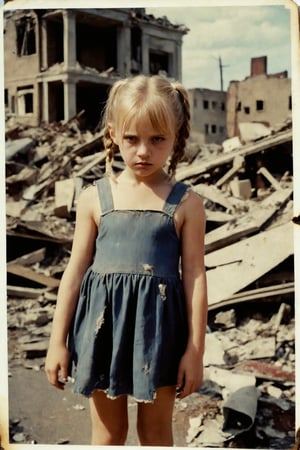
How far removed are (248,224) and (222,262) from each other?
1.26 ft

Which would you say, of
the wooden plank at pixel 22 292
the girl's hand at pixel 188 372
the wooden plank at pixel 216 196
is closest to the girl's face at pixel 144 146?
the girl's hand at pixel 188 372

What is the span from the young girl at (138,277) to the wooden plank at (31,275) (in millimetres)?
1890

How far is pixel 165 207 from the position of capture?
182 centimetres

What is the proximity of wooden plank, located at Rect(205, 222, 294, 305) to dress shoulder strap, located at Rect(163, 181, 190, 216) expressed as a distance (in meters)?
1.53

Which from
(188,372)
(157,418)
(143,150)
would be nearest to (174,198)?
(143,150)

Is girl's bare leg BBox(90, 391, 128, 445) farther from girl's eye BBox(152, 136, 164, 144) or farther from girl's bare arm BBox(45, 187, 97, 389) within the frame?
girl's eye BBox(152, 136, 164, 144)

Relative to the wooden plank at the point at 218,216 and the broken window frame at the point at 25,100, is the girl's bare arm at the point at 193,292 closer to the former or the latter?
the broken window frame at the point at 25,100

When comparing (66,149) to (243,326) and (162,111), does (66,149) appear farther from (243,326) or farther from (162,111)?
(162,111)

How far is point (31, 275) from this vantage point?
3732 millimetres

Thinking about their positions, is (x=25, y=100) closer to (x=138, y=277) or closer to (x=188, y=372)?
(x=138, y=277)

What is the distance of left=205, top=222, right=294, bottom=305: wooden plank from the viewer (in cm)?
330

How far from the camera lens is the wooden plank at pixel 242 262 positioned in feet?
10.8

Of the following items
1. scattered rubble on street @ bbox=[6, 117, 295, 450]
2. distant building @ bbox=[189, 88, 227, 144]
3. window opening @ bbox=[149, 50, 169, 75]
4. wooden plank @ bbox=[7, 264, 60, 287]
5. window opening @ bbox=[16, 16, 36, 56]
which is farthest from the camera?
wooden plank @ bbox=[7, 264, 60, 287]

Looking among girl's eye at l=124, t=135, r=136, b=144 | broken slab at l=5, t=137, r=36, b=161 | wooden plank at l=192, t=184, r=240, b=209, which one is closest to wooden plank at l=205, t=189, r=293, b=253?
wooden plank at l=192, t=184, r=240, b=209
